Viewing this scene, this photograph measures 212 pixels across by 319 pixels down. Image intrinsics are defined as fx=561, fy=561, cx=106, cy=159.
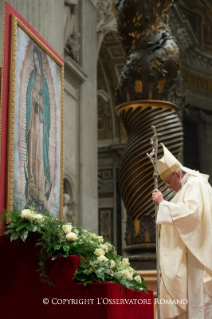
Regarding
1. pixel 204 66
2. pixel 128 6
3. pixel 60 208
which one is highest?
pixel 204 66

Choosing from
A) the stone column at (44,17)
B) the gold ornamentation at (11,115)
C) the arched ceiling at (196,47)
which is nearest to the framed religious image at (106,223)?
the arched ceiling at (196,47)

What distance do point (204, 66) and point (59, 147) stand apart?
15.2 m

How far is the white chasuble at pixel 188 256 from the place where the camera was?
14.8 ft

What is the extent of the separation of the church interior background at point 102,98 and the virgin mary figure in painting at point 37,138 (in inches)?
60.5

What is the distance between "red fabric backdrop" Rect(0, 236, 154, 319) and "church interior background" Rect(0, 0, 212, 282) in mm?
2214

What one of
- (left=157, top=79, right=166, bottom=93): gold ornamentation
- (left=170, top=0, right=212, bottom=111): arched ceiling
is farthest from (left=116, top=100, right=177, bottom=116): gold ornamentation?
(left=170, top=0, right=212, bottom=111): arched ceiling

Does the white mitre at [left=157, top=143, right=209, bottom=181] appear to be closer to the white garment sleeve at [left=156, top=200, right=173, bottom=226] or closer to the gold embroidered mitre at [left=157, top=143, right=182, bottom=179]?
the gold embroidered mitre at [left=157, top=143, right=182, bottom=179]

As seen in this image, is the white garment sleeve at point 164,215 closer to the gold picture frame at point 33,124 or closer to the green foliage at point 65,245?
the green foliage at point 65,245

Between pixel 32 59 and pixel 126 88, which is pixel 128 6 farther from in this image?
pixel 32 59

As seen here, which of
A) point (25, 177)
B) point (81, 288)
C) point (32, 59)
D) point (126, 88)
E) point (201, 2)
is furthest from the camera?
point (201, 2)

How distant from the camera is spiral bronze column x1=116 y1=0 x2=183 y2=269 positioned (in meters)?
6.38

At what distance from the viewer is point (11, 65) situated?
490 cm

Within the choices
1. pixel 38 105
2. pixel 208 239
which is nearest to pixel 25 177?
pixel 38 105

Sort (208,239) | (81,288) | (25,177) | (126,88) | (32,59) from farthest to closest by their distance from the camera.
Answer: (126,88) < (32,59) < (25,177) < (208,239) < (81,288)
